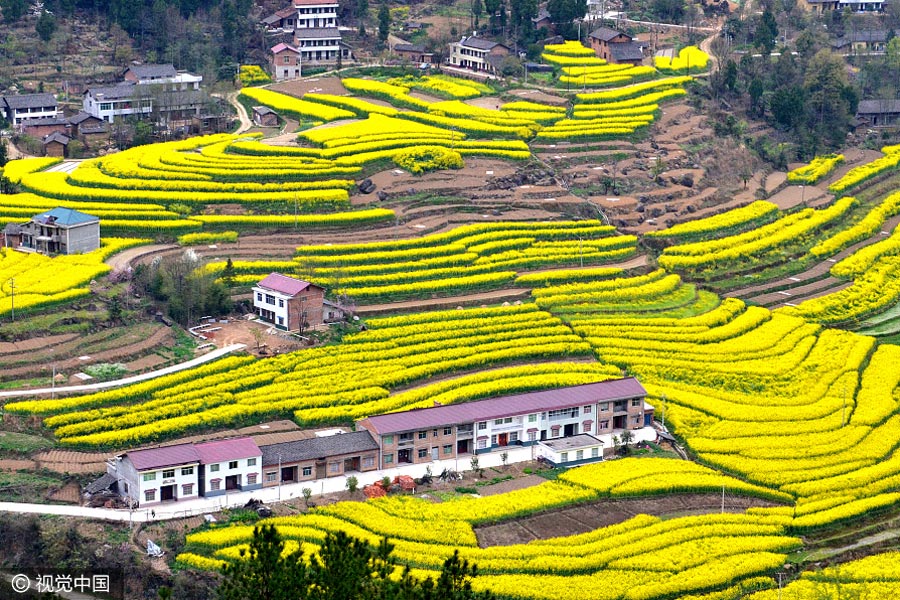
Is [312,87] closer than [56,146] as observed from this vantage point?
No

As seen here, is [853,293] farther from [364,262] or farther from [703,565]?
[703,565]

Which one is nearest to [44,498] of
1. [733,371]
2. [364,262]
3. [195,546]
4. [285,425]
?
[195,546]

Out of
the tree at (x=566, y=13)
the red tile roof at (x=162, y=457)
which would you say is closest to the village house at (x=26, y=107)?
the tree at (x=566, y=13)

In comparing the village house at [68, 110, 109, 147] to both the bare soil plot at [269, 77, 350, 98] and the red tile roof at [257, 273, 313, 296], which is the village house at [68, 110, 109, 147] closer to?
the bare soil plot at [269, 77, 350, 98]

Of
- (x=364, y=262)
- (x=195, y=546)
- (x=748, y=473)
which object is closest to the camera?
(x=195, y=546)

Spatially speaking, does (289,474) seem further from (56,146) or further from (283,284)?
(56,146)

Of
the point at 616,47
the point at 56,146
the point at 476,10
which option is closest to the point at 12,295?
the point at 56,146
